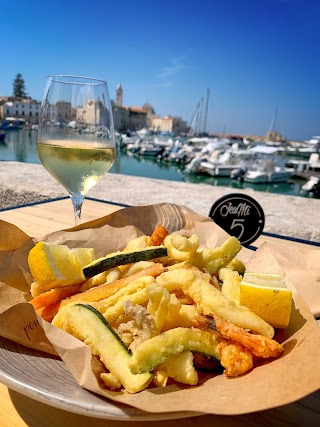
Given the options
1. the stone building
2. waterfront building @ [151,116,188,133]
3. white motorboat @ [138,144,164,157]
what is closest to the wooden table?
white motorboat @ [138,144,164,157]

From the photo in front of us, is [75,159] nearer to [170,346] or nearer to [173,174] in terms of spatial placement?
[170,346]

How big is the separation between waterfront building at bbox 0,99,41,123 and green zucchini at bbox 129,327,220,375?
64266 mm

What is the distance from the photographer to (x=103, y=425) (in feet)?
2.05

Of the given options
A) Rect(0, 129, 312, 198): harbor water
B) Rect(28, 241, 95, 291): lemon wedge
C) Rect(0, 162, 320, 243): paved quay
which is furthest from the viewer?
Rect(0, 129, 312, 198): harbor water

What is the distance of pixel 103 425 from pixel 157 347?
18 centimetres

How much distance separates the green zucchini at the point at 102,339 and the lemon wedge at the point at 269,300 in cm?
24

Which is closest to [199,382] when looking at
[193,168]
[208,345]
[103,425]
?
[208,345]

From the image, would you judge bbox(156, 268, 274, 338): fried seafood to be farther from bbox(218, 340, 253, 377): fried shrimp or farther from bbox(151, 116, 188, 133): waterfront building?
bbox(151, 116, 188, 133): waterfront building

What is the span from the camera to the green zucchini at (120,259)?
0.81m

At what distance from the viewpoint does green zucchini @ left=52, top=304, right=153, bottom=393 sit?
56cm

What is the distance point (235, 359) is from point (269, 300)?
131 millimetres

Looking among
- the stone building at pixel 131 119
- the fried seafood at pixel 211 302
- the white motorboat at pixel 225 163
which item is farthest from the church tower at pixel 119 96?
the fried seafood at pixel 211 302

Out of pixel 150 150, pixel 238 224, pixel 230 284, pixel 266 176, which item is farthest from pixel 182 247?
pixel 150 150

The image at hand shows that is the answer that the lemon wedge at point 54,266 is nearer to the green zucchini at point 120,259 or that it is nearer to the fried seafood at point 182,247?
the green zucchini at point 120,259
